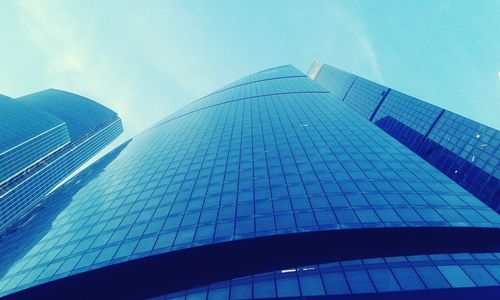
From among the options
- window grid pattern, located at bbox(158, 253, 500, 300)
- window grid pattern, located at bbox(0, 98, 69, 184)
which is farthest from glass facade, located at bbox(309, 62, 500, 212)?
window grid pattern, located at bbox(0, 98, 69, 184)

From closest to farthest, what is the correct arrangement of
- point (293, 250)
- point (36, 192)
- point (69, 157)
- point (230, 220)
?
point (293, 250) < point (230, 220) < point (36, 192) < point (69, 157)

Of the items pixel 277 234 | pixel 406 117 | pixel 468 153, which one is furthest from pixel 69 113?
pixel 277 234

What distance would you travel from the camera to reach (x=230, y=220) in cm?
2812

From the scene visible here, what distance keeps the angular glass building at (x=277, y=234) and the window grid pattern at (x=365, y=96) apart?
269 ft

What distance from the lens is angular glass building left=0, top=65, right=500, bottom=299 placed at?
859 inches

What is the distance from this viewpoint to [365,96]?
13125 cm

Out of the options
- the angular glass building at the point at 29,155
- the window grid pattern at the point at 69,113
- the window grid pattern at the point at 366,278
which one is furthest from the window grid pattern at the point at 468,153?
the window grid pattern at the point at 69,113

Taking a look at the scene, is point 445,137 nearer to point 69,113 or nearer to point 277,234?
point 277,234

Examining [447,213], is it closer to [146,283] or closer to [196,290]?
[196,290]

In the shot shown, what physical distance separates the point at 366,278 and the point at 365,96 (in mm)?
119844

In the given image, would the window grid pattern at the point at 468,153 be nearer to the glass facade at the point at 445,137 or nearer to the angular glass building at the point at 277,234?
the glass facade at the point at 445,137

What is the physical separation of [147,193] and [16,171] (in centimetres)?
10560

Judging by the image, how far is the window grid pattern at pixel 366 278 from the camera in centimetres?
2034

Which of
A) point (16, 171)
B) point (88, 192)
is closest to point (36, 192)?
point (16, 171)
